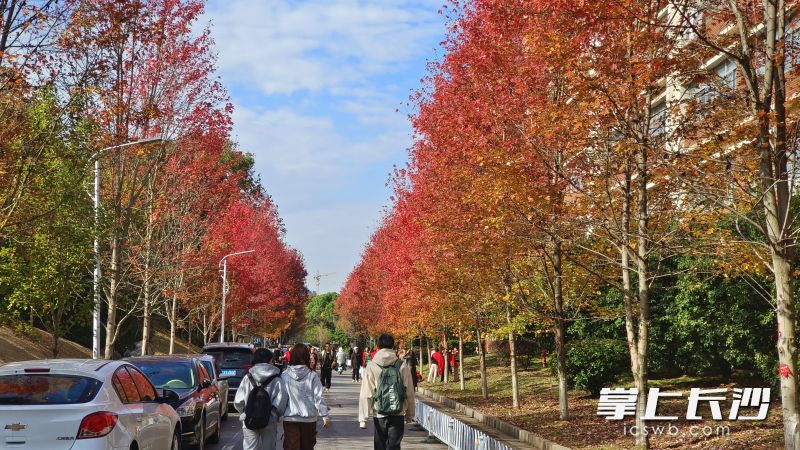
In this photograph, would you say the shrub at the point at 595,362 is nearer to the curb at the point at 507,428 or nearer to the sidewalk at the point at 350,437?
the curb at the point at 507,428

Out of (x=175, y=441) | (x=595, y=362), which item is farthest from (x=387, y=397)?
(x=595, y=362)

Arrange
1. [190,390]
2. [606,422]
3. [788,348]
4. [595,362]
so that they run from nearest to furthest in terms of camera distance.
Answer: [788,348]
[190,390]
[606,422]
[595,362]

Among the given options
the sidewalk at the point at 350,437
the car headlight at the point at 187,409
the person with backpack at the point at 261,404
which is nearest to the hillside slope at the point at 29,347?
the sidewalk at the point at 350,437

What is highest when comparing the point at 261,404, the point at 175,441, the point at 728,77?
the point at 728,77

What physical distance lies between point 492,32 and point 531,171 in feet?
12.7

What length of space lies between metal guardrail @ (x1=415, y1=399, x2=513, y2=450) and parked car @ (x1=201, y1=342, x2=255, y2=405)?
6.56 metres

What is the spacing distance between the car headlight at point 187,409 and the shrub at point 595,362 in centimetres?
1102

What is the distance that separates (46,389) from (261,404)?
2.09 metres

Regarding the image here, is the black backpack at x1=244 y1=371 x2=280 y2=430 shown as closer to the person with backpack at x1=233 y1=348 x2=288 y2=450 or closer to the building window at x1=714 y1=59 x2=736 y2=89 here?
the person with backpack at x1=233 y1=348 x2=288 y2=450

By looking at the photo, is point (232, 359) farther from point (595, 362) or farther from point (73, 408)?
point (73, 408)

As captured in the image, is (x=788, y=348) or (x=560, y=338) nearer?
(x=788, y=348)

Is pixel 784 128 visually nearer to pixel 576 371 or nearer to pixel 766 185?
pixel 766 185

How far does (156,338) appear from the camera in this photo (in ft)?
200

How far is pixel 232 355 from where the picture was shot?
81.2ft
